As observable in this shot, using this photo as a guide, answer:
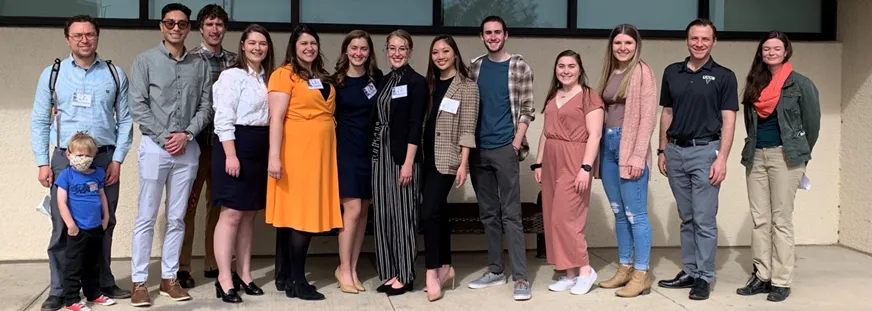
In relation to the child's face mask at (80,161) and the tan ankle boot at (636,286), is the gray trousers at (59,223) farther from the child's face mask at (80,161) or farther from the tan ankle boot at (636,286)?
the tan ankle boot at (636,286)

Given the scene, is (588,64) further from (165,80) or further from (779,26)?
(165,80)

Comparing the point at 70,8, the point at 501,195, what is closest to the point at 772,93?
the point at 501,195

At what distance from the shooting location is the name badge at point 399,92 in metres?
4.62

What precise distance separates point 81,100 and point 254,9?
2012mm

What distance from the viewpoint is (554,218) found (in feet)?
16.2

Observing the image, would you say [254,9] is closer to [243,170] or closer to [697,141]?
[243,170]

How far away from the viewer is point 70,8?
5.89m

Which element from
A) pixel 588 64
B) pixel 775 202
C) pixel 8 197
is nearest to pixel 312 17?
pixel 588 64

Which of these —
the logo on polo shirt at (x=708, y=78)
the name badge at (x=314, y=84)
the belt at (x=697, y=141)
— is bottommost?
the belt at (x=697, y=141)

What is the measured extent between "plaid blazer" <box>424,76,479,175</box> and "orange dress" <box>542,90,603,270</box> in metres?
0.53

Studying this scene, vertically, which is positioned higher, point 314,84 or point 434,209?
point 314,84

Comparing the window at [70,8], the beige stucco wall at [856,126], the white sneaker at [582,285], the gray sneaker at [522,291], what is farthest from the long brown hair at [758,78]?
the window at [70,8]

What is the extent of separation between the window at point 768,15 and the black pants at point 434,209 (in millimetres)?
3242

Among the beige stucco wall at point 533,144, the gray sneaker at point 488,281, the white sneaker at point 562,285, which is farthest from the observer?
the beige stucco wall at point 533,144
